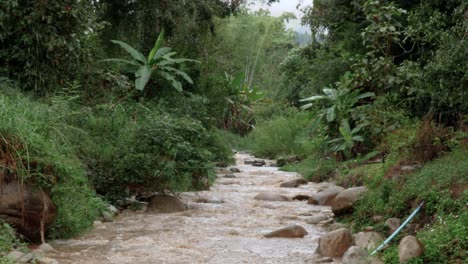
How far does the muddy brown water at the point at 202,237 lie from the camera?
5953 millimetres

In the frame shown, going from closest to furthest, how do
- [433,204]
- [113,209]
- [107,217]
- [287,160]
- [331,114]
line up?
[433,204] < [107,217] < [113,209] < [331,114] < [287,160]

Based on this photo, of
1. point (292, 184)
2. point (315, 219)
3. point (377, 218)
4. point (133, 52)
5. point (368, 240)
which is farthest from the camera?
point (133, 52)

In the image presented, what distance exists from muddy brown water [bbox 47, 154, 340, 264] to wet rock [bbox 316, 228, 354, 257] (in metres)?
0.16

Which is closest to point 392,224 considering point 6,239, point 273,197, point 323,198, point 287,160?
point 323,198

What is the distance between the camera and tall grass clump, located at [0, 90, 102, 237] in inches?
227

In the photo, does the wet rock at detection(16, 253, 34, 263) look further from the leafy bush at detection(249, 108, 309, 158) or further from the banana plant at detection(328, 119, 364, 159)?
the leafy bush at detection(249, 108, 309, 158)

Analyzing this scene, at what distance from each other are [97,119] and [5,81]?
169 centimetres

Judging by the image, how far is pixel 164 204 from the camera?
898 centimetres

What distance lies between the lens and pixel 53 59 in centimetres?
1016

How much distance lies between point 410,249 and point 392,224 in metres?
1.15

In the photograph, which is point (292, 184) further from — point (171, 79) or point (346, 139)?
point (171, 79)

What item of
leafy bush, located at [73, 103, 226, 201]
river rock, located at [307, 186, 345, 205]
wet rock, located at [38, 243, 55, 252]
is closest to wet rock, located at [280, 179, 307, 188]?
river rock, located at [307, 186, 345, 205]

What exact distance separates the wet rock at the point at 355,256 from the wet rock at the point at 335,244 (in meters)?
0.33

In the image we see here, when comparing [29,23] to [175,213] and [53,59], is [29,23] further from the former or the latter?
[175,213]
